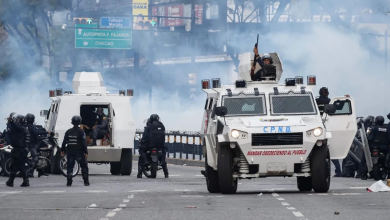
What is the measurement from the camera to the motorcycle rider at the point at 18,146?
23516 mm

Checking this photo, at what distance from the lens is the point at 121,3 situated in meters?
71.4

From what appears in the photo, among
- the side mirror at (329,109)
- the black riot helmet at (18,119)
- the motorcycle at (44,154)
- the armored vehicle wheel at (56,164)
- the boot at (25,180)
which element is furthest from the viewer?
the armored vehicle wheel at (56,164)

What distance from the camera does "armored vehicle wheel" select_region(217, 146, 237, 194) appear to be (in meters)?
18.8

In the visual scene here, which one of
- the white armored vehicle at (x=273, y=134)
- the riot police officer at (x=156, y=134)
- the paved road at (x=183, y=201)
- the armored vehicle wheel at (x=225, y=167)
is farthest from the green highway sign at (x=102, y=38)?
the armored vehicle wheel at (x=225, y=167)

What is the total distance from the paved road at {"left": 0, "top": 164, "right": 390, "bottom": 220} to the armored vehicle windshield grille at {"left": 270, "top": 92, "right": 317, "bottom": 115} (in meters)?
1.49

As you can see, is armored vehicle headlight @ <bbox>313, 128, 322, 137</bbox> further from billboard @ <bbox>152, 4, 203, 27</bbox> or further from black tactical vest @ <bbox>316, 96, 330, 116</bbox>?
billboard @ <bbox>152, 4, 203, 27</bbox>

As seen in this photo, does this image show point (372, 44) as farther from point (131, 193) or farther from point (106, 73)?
point (131, 193)

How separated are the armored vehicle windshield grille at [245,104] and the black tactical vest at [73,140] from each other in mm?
4491

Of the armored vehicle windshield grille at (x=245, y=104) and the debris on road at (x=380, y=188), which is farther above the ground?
the armored vehicle windshield grille at (x=245, y=104)

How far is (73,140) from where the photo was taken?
23297 millimetres

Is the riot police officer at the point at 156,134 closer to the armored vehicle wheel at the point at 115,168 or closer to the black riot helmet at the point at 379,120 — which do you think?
the armored vehicle wheel at the point at 115,168

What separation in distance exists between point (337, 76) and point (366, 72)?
1551mm

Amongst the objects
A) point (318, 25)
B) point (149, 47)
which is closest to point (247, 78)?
point (318, 25)

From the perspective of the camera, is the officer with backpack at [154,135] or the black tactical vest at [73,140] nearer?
the black tactical vest at [73,140]
